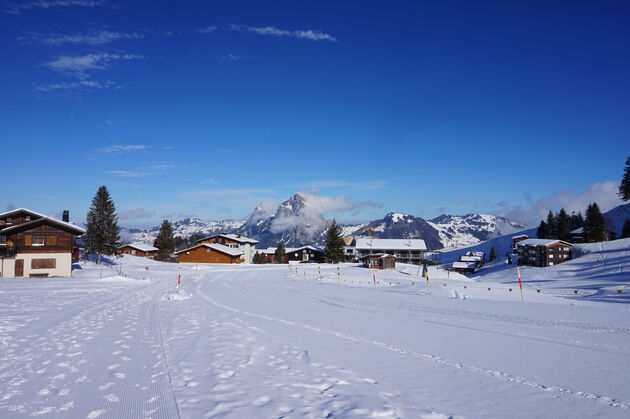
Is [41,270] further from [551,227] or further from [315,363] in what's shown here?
[551,227]

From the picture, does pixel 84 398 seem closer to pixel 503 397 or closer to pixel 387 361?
pixel 387 361

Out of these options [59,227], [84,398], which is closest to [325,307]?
[84,398]

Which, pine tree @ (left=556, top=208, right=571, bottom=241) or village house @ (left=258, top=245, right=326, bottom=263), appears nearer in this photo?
village house @ (left=258, top=245, right=326, bottom=263)

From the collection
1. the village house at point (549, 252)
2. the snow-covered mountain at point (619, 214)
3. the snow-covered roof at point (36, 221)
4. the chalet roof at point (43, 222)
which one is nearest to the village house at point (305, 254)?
the village house at point (549, 252)

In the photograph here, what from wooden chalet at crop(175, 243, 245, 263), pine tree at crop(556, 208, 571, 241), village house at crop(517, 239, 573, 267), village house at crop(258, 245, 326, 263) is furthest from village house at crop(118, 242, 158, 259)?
pine tree at crop(556, 208, 571, 241)

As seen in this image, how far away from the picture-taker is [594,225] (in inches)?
3696

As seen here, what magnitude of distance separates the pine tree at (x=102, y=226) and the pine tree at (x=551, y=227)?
114m

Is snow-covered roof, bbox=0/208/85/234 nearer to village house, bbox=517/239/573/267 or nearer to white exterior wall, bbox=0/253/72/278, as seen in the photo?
white exterior wall, bbox=0/253/72/278

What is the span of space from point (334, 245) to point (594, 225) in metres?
64.6

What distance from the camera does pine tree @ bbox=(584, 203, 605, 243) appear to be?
93062 mm

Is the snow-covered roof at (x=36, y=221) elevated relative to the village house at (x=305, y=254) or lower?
elevated

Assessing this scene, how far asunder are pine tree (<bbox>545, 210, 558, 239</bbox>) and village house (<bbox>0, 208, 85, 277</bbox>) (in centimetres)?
11893

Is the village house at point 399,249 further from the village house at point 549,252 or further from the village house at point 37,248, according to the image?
the village house at point 37,248

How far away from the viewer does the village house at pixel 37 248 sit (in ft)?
124
